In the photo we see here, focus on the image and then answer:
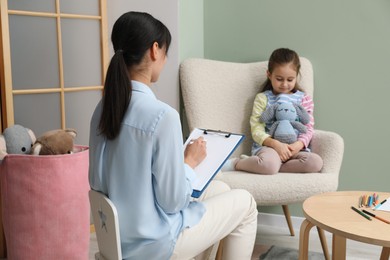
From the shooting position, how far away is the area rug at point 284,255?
96.0 inches

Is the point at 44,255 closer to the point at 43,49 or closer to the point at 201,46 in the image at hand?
the point at 43,49

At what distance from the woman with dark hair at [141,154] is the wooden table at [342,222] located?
44 cm

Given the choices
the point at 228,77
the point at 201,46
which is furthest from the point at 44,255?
the point at 201,46

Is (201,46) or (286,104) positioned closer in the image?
(286,104)

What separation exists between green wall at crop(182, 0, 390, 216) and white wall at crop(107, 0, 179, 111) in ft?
1.47

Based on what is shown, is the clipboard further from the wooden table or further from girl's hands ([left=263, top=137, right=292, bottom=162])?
girl's hands ([left=263, top=137, right=292, bottom=162])

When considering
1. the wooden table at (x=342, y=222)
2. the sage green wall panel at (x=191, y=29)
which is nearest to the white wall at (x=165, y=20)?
the sage green wall panel at (x=191, y=29)

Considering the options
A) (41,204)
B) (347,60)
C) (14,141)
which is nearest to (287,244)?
(347,60)

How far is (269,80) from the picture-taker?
272cm

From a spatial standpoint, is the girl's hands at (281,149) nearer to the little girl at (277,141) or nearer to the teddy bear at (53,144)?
the little girl at (277,141)

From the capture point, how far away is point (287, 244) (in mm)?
2656

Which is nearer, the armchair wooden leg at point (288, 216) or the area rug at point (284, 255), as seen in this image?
the area rug at point (284, 255)

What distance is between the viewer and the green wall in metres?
2.64

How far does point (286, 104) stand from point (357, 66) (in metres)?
0.46
